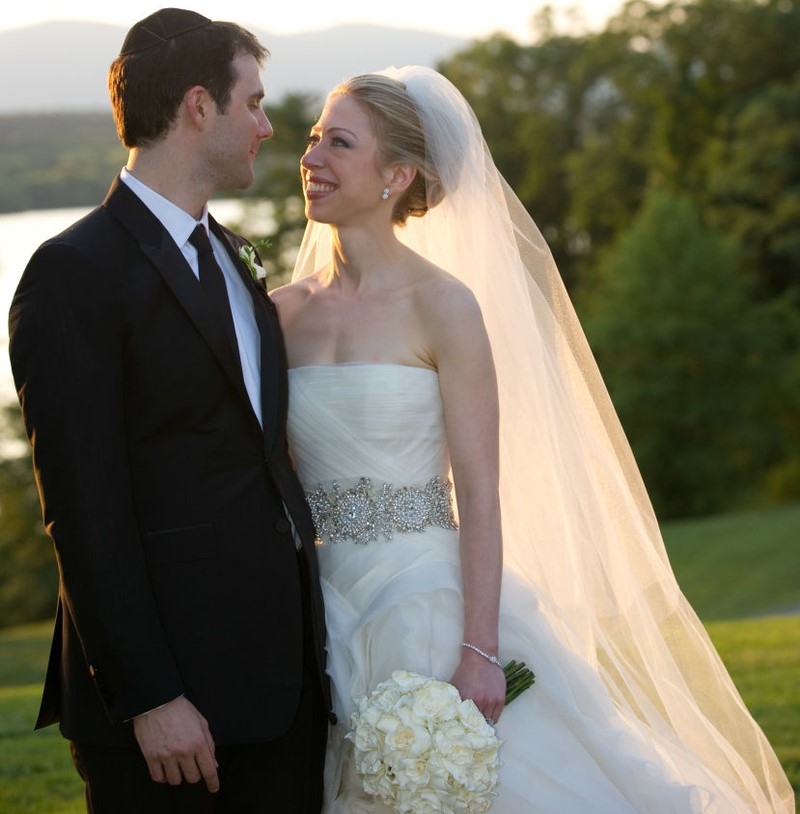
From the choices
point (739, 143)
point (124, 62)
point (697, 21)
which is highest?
point (124, 62)

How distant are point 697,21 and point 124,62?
4132cm

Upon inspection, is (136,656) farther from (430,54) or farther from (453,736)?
(430,54)

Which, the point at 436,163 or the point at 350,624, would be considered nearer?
the point at 350,624

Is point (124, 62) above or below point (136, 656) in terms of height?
above

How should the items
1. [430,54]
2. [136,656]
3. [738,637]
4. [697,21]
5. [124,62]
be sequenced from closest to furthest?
1. [136,656]
2. [124,62]
3. [738,637]
4. [697,21]
5. [430,54]

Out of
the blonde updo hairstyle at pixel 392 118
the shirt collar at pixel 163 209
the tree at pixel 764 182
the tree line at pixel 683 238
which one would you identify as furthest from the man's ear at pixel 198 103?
the tree at pixel 764 182

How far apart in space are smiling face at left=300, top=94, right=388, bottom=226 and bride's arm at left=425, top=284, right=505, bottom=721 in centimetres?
52

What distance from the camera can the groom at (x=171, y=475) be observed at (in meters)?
2.97

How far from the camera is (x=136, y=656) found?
118 inches

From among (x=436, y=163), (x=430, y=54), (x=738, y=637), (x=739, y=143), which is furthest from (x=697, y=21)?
(x=436, y=163)

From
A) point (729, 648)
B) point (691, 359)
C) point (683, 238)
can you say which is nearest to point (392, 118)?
point (729, 648)

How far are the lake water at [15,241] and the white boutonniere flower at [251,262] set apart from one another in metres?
29.4

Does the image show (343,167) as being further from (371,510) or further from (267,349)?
(371,510)

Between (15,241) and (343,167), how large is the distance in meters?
36.3
